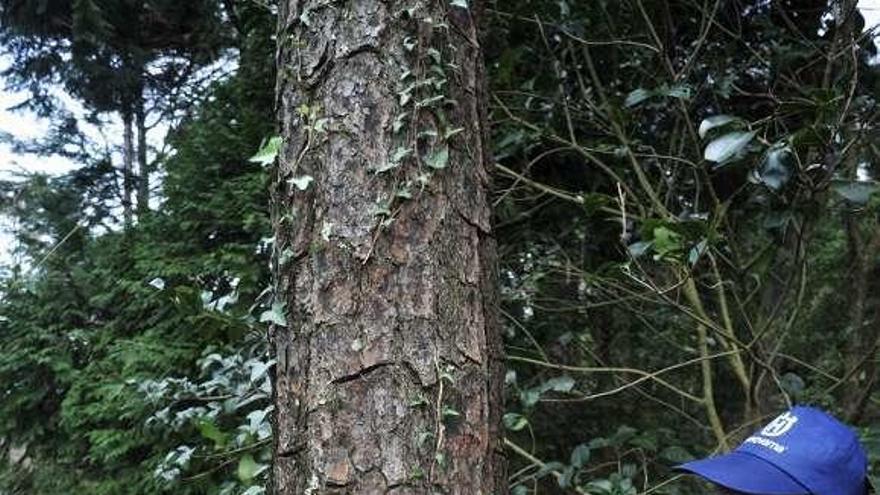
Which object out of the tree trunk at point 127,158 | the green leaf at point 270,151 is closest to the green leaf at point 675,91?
the green leaf at point 270,151

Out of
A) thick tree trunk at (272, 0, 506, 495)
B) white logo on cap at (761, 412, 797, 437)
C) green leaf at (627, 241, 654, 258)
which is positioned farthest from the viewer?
green leaf at (627, 241, 654, 258)

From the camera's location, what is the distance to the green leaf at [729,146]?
169cm

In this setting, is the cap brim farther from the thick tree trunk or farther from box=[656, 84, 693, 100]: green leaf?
box=[656, 84, 693, 100]: green leaf

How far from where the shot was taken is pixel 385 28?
1393 millimetres

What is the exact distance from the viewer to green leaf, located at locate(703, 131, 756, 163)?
1689 millimetres

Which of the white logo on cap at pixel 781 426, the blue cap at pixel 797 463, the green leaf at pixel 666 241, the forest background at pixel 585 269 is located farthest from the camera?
the forest background at pixel 585 269

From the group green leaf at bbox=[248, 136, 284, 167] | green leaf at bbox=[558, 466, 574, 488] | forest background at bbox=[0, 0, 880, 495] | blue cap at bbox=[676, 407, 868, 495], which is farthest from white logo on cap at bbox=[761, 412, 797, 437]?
green leaf at bbox=[248, 136, 284, 167]

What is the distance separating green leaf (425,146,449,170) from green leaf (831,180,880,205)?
3.13 ft

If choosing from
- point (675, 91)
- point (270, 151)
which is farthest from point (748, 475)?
point (675, 91)

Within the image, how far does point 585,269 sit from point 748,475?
1.96 meters

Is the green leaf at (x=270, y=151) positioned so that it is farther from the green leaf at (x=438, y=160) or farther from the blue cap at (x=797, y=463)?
the blue cap at (x=797, y=463)

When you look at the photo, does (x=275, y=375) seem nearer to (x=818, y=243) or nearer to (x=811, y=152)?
(x=811, y=152)

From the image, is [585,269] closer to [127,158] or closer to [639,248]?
[639,248]

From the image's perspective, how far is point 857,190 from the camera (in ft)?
5.82
